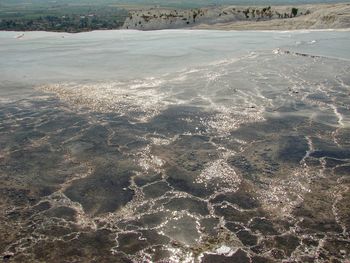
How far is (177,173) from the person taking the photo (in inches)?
383

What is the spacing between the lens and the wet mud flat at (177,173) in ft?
23.5

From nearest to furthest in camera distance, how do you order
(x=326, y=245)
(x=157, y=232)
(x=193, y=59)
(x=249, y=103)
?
(x=326, y=245) < (x=157, y=232) < (x=249, y=103) < (x=193, y=59)

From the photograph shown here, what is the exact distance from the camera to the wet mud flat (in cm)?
715

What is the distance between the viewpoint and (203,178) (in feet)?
31.0

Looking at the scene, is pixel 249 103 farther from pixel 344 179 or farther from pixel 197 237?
pixel 197 237

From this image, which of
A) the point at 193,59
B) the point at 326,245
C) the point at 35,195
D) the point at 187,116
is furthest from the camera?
the point at 193,59

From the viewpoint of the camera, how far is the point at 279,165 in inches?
393

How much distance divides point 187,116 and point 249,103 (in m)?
2.31

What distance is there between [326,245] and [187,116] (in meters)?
7.15

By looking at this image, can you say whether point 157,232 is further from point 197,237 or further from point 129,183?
point 129,183

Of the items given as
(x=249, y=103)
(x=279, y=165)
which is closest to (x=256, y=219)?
(x=279, y=165)

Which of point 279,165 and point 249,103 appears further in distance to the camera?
point 249,103

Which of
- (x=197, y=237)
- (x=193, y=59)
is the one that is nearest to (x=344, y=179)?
(x=197, y=237)

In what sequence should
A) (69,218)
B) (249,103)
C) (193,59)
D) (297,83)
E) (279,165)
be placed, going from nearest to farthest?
(69,218), (279,165), (249,103), (297,83), (193,59)
